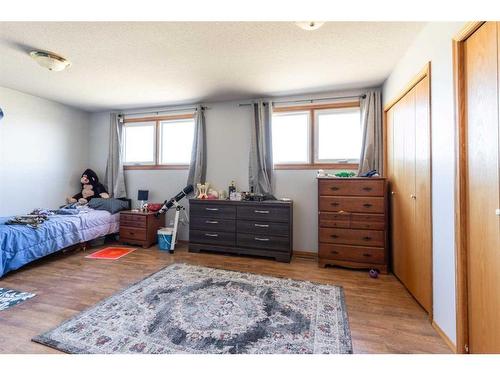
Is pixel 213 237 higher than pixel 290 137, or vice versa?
pixel 290 137

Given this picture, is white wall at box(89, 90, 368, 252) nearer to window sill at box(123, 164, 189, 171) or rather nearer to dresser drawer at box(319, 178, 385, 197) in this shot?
window sill at box(123, 164, 189, 171)

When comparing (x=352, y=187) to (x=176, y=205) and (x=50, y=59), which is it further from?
(x=50, y=59)

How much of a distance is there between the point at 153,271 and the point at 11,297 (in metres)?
1.21

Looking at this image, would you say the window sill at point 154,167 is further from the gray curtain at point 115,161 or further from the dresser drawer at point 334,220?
the dresser drawer at point 334,220

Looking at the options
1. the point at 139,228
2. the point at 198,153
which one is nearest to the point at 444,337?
the point at 198,153

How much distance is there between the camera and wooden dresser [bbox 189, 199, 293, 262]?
311cm

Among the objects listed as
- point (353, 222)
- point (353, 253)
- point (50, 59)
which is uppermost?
point (50, 59)

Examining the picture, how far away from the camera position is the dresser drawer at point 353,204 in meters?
2.71

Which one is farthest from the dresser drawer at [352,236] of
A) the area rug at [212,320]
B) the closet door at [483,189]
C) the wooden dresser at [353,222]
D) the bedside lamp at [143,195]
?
the bedside lamp at [143,195]

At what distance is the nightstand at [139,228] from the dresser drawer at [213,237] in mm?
780

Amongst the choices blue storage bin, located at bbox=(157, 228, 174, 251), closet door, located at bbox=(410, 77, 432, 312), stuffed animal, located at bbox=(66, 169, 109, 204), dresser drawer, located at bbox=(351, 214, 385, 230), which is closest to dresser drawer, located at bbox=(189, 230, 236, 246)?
blue storage bin, located at bbox=(157, 228, 174, 251)

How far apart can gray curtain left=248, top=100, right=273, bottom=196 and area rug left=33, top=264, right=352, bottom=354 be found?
1.49 m

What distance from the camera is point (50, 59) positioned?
2324 millimetres
